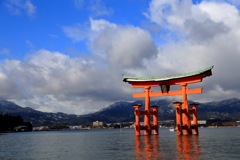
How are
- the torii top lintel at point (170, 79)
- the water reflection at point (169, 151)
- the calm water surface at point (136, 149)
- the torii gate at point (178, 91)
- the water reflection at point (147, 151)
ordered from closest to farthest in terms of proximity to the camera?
the water reflection at point (169, 151) → the water reflection at point (147, 151) → the calm water surface at point (136, 149) → the torii top lintel at point (170, 79) → the torii gate at point (178, 91)

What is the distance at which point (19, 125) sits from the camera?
15062cm

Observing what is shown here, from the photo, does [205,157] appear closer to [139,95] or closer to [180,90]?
[180,90]

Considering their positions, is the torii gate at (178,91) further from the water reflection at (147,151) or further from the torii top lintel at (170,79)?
the water reflection at (147,151)

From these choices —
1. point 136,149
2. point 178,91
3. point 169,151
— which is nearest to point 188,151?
point 169,151

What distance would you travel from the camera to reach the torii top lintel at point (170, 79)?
1546 inches

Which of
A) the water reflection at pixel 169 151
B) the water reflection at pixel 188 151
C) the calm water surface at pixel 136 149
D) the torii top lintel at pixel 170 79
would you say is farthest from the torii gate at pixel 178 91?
the water reflection at pixel 169 151

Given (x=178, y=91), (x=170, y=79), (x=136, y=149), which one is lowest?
(x=136, y=149)

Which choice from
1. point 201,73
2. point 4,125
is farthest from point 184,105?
point 4,125

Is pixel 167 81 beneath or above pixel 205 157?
above

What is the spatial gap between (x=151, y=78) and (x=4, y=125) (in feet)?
347

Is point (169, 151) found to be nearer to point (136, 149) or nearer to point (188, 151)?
point (188, 151)

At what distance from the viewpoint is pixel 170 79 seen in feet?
139

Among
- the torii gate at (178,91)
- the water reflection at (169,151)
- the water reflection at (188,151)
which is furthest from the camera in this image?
the torii gate at (178,91)

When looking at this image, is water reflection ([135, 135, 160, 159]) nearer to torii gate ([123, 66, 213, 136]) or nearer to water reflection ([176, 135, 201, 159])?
water reflection ([176, 135, 201, 159])
